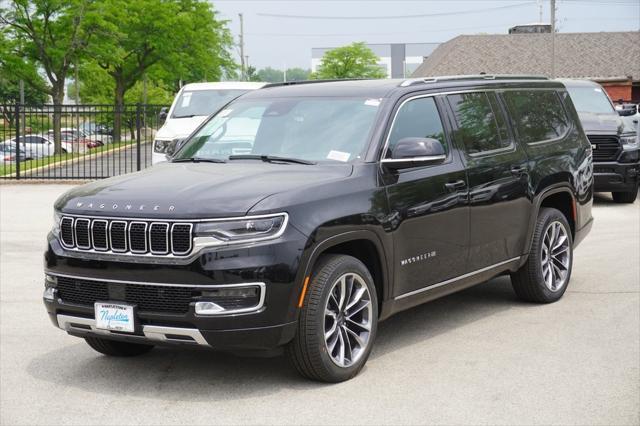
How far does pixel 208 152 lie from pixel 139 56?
4862 centimetres

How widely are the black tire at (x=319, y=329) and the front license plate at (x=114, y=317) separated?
37.8 inches

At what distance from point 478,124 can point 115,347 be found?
3259 millimetres

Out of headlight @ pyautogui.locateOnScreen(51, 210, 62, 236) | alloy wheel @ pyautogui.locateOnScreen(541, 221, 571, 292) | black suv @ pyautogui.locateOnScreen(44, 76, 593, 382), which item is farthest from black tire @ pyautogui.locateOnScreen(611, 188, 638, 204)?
headlight @ pyautogui.locateOnScreen(51, 210, 62, 236)

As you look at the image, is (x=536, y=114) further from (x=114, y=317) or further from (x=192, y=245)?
(x=114, y=317)

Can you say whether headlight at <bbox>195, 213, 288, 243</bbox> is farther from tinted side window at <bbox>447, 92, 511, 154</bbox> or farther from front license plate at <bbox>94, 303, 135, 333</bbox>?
tinted side window at <bbox>447, 92, 511, 154</bbox>

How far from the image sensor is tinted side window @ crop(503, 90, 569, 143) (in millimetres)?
8398

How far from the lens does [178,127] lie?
1797cm

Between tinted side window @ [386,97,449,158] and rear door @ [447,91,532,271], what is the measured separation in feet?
0.70

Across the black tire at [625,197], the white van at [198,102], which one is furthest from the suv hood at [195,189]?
the black tire at [625,197]

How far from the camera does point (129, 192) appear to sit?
20.1 feet

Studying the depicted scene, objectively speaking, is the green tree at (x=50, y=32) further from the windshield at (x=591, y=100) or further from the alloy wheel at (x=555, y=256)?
the alloy wheel at (x=555, y=256)

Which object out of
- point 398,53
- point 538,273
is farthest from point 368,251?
point 398,53

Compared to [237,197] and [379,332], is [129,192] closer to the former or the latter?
[237,197]

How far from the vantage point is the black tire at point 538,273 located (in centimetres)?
838
